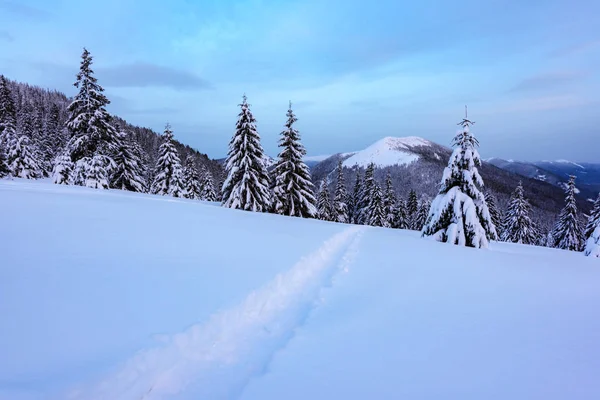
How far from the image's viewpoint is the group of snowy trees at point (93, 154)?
2508cm

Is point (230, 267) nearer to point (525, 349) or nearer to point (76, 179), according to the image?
point (525, 349)

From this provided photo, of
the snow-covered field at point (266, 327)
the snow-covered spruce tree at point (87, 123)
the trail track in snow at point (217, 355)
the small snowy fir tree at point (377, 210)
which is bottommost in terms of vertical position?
the trail track in snow at point (217, 355)

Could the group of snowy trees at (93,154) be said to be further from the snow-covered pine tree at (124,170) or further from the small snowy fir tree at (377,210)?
the small snowy fir tree at (377,210)

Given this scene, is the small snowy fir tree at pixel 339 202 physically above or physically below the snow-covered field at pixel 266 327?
above

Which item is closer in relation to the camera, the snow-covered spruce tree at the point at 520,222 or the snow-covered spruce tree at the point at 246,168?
the snow-covered spruce tree at the point at 246,168

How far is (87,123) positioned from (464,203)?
29.2 meters

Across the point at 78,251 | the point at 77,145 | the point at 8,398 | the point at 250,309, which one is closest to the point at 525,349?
the point at 250,309

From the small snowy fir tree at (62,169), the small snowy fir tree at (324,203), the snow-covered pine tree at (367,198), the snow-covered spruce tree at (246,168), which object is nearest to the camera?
the snow-covered spruce tree at (246,168)

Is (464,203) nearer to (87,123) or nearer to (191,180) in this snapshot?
(87,123)

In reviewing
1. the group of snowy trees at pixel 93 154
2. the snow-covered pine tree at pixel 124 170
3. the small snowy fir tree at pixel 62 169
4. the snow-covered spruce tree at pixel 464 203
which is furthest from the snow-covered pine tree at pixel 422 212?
the small snowy fir tree at pixel 62 169

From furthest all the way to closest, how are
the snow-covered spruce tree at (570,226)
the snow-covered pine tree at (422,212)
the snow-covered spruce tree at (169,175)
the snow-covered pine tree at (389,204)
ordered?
the snow-covered pine tree at (422,212) < the snow-covered pine tree at (389,204) < the snow-covered spruce tree at (169,175) < the snow-covered spruce tree at (570,226)

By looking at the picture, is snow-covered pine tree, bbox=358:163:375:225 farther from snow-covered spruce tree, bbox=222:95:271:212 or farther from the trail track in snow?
the trail track in snow

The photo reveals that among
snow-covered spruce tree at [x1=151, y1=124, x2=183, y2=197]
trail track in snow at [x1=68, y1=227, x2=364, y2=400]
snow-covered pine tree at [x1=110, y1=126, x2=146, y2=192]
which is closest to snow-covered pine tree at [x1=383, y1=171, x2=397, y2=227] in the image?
snow-covered spruce tree at [x1=151, y1=124, x2=183, y2=197]

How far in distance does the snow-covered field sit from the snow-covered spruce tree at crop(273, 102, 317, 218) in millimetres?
18075
